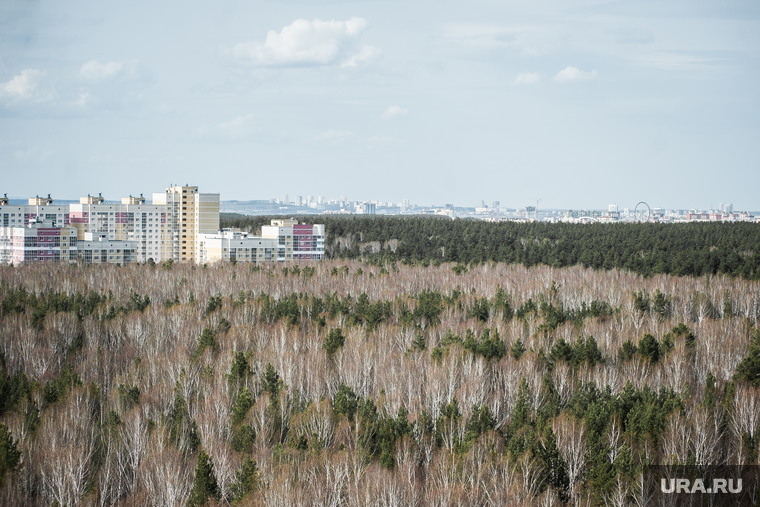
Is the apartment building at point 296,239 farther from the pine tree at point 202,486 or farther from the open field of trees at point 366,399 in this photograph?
the pine tree at point 202,486

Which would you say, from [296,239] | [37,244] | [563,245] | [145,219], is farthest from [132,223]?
[563,245]

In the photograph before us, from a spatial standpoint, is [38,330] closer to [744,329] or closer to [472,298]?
[472,298]

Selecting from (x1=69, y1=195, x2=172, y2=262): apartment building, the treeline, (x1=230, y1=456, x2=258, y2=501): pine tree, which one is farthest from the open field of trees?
(x1=69, y1=195, x2=172, y2=262): apartment building

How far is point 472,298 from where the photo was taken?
63.6m

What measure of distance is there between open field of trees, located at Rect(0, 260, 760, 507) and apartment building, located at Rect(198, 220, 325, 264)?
36.3 meters

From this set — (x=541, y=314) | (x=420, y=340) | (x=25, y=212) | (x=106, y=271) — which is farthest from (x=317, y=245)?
(x=420, y=340)

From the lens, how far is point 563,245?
102312mm

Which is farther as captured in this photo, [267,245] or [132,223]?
[132,223]

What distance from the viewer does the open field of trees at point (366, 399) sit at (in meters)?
23.1

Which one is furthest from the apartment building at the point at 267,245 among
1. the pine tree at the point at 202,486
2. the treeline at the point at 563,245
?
the pine tree at the point at 202,486

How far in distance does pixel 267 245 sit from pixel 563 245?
4011cm

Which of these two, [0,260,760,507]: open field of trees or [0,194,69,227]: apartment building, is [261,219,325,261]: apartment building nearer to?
[0,194,69,227]: apartment building

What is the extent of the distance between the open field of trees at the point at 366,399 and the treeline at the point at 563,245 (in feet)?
58.6

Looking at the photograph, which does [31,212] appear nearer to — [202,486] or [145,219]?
[145,219]
